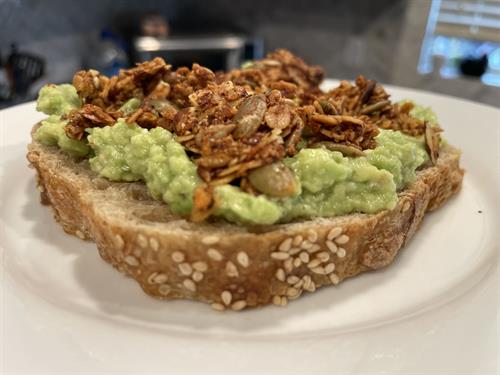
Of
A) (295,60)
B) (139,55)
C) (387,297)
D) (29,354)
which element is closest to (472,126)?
(295,60)

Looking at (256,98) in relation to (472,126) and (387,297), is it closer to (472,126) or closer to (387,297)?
(387,297)

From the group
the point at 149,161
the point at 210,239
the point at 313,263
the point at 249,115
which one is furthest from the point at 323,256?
the point at 149,161

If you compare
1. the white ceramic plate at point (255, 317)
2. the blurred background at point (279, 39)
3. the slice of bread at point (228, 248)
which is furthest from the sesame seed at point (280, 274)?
the blurred background at point (279, 39)

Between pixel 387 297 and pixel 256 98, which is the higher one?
pixel 256 98

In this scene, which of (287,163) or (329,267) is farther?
(329,267)

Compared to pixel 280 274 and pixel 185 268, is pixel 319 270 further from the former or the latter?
pixel 185 268

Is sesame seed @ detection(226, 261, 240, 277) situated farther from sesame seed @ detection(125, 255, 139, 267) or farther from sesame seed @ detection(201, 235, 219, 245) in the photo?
sesame seed @ detection(125, 255, 139, 267)

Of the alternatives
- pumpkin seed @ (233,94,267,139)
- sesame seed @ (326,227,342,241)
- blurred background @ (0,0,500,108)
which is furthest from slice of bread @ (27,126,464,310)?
blurred background @ (0,0,500,108)
